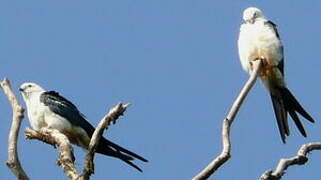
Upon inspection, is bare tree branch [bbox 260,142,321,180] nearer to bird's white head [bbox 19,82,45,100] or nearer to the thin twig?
the thin twig

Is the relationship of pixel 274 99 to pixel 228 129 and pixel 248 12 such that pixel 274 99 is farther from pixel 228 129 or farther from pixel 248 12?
pixel 228 129

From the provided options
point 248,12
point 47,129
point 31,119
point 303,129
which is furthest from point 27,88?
point 303,129

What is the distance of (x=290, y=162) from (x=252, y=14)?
13.3 ft

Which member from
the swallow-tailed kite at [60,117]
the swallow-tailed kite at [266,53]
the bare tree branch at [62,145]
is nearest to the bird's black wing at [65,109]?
the swallow-tailed kite at [60,117]

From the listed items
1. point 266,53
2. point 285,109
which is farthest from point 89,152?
point 266,53

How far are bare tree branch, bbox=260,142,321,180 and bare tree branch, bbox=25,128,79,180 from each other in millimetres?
1587

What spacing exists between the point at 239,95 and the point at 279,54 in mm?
3291

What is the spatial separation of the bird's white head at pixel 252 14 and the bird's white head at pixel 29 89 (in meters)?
2.43

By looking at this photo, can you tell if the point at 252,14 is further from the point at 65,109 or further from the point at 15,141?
the point at 15,141

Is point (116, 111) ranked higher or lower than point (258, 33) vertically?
lower

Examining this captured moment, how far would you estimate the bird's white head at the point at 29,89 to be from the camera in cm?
1020

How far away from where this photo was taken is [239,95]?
6738mm

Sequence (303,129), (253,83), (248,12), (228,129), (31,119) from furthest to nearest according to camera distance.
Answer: (248,12) < (31,119) < (303,129) < (253,83) < (228,129)

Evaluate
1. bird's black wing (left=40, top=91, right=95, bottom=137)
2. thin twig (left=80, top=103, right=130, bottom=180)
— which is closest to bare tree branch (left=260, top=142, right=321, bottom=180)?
thin twig (left=80, top=103, right=130, bottom=180)
